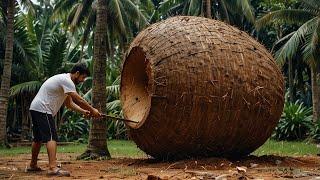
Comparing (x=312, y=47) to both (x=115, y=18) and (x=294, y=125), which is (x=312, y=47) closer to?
(x=294, y=125)

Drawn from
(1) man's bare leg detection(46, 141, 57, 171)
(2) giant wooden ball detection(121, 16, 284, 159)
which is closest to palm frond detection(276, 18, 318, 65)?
(2) giant wooden ball detection(121, 16, 284, 159)

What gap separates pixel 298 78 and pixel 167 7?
9583 millimetres

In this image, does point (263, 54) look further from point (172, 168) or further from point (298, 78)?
point (298, 78)

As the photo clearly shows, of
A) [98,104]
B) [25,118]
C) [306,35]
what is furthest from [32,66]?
[98,104]

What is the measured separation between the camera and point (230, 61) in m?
7.45

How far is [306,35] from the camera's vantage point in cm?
2000

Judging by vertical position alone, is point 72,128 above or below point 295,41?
below

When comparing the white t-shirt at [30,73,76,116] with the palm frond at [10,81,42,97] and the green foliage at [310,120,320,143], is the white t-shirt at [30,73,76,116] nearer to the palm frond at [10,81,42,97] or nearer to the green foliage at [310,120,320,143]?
the green foliage at [310,120,320,143]

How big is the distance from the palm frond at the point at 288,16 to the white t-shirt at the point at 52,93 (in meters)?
15.8

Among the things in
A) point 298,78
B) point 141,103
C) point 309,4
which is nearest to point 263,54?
point 141,103

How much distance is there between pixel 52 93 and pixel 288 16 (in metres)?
16.2

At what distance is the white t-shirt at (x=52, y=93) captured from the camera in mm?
6559

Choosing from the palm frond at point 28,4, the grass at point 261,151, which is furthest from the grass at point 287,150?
the palm frond at point 28,4

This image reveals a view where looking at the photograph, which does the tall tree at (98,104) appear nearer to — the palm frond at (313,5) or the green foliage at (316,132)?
the green foliage at (316,132)
